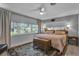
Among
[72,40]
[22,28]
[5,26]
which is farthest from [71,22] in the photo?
[5,26]

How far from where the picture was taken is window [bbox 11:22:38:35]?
4.69 feet

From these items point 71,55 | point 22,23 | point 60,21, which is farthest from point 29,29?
point 71,55

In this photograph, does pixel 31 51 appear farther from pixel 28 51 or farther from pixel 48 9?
pixel 48 9

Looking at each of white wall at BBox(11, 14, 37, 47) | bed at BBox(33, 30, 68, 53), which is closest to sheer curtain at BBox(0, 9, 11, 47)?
white wall at BBox(11, 14, 37, 47)

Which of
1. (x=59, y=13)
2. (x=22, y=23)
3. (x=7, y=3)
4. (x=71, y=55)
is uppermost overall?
(x=7, y=3)

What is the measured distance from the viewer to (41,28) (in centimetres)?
153

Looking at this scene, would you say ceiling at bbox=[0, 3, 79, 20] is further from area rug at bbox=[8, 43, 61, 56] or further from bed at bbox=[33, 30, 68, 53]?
area rug at bbox=[8, 43, 61, 56]

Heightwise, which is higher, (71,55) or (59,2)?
(59,2)

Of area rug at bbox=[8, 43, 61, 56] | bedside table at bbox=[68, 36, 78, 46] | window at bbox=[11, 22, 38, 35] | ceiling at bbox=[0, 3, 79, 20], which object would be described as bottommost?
area rug at bbox=[8, 43, 61, 56]

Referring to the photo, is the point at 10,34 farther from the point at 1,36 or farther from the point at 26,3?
the point at 26,3

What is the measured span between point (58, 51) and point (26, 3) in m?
1.04

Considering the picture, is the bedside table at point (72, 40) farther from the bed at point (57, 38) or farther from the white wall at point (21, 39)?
A: the white wall at point (21, 39)

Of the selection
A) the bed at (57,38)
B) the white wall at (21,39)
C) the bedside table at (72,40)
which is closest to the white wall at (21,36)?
the white wall at (21,39)

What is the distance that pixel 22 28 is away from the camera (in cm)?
148
